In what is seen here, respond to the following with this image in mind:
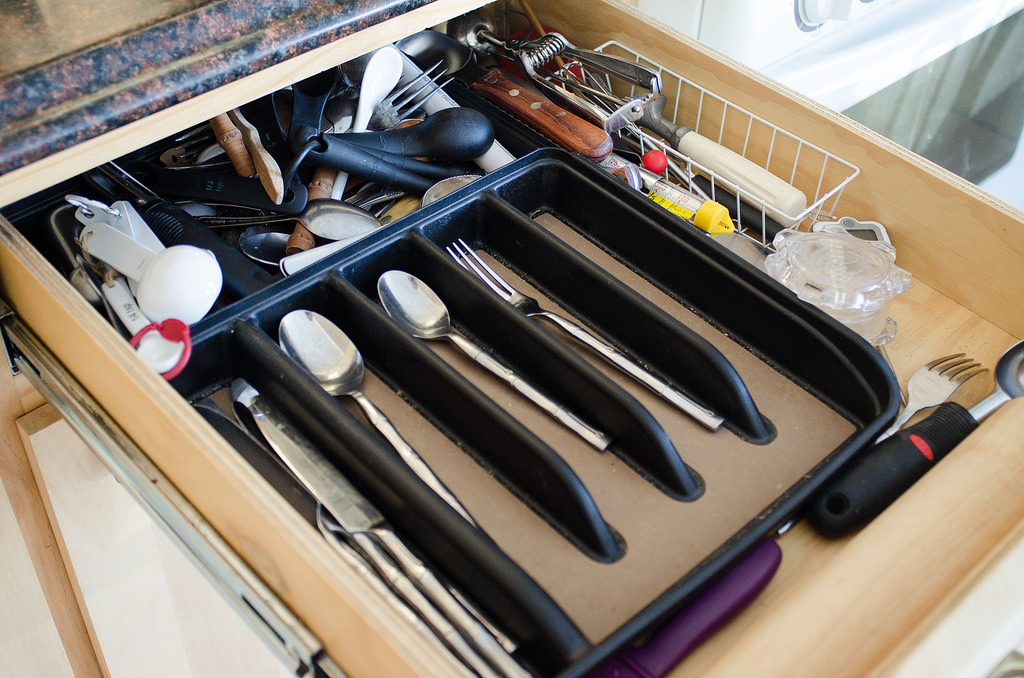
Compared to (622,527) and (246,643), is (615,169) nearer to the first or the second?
(622,527)

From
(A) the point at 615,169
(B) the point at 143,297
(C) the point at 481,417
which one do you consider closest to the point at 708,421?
(C) the point at 481,417

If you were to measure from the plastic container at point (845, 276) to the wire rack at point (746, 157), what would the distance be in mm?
53

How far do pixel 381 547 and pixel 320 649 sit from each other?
0.27 feet

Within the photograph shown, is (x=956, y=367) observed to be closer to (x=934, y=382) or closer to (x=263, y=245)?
(x=934, y=382)

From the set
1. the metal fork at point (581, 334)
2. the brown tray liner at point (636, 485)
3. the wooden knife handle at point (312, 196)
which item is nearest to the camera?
the brown tray liner at point (636, 485)

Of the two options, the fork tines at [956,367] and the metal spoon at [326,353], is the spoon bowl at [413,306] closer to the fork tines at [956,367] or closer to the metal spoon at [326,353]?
the metal spoon at [326,353]

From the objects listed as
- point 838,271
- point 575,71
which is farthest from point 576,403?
point 575,71

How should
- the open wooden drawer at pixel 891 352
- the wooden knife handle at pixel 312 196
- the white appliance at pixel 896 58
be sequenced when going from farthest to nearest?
the white appliance at pixel 896 58, the wooden knife handle at pixel 312 196, the open wooden drawer at pixel 891 352

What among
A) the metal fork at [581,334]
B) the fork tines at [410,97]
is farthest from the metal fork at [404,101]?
the metal fork at [581,334]

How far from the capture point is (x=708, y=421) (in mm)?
687

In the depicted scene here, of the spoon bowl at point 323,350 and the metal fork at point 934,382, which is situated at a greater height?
the spoon bowl at point 323,350

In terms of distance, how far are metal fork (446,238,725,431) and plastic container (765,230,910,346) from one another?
0.16 metres

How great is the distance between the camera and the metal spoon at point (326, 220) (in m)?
0.81

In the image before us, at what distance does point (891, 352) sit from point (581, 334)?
11.8 inches
